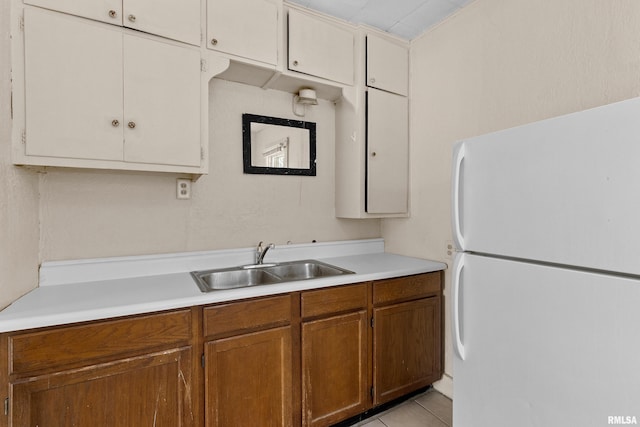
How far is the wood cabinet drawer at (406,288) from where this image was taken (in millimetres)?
1908

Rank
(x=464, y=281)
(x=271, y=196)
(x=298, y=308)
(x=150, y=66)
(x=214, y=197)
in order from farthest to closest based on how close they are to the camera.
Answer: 1. (x=271, y=196)
2. (x=214, y=197)
3. (x=298, y=308)
4. (x=150, y=66)
5. (x=464, y=281)

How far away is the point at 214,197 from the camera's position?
2027mm

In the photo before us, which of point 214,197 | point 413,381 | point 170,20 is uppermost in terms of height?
point 170,20

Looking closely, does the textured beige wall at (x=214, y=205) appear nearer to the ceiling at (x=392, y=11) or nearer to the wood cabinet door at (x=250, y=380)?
the ceiling at (x=392, y=11)

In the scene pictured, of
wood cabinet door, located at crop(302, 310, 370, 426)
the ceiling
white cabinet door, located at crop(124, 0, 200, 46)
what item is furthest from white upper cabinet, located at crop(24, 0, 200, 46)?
wood cabinet door, located at crop(302, 310, 370, 426)

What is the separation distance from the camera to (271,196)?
2234 mm

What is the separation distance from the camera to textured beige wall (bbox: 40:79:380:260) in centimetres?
165

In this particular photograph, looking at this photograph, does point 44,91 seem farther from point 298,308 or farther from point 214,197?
point 298,308

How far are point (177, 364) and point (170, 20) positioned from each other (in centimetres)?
168

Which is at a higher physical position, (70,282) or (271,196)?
(271,196)

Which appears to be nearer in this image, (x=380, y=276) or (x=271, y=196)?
(x=380, y=276)

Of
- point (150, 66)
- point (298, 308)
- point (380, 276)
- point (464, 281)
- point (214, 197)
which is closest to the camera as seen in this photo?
point (464, 281)

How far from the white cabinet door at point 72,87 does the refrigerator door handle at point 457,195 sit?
158cm

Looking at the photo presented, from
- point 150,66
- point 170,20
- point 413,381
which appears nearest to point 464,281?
point 413,381
